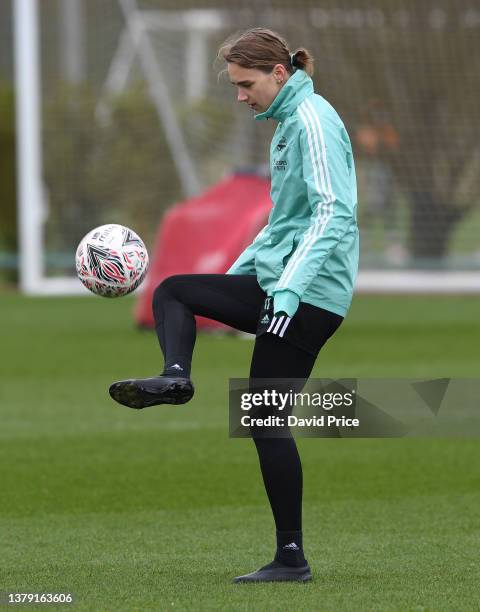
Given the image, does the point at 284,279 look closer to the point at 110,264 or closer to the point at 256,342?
the point at 256,342

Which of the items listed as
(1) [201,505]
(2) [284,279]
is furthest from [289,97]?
(1) [201,505]

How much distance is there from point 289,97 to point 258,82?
131 millimetres

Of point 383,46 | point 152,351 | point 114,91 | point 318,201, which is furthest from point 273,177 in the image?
point 114,91

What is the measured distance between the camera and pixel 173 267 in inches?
717

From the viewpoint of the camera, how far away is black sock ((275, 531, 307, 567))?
19.0ft

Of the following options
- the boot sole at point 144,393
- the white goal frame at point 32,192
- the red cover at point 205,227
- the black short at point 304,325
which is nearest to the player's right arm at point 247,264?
the black short at point 304,325

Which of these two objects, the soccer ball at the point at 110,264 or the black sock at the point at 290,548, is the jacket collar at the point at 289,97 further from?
the black sock at the point at 290,548

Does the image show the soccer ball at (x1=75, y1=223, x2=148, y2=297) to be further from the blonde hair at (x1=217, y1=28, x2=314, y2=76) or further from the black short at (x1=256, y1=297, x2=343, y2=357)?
the blonde hair at (x1=217, y1=28, x2=314, y2=76)

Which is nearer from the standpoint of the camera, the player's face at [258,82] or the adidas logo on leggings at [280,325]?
the adidas logo on leggings at [280,325]

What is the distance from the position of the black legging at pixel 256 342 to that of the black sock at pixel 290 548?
0.03m

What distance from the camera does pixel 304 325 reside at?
5.64 meters

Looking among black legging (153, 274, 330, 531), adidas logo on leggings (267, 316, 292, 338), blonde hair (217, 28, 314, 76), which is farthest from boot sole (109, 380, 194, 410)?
blonde hair (217, 28, 314, 76)

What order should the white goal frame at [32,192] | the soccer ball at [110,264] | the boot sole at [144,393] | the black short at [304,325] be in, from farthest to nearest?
1. the white goal frame at [32,192]
2. the soccer ball at [110,264]
3. the black short at [304,325]
4. the boot sole at [144,393]

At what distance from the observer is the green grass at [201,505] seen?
19.0ft
